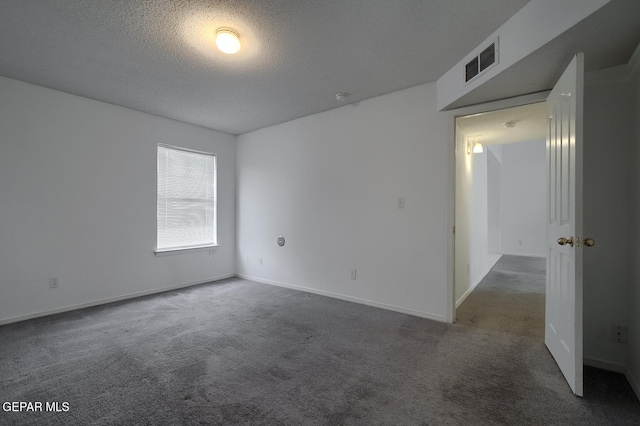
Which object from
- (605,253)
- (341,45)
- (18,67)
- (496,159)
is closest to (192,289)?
(18,67)

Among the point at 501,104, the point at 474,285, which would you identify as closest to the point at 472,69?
the point at 501,104

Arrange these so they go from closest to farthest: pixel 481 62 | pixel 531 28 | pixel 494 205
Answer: pixel 531 28 → pixel 481 62 → pixel 494 205

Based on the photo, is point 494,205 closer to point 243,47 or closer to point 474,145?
point 474,145

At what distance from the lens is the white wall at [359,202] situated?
10.1ft

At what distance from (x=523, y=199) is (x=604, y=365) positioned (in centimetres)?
687

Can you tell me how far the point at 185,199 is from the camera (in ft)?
14.7

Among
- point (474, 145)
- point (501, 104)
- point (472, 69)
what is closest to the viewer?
point (472, 69)

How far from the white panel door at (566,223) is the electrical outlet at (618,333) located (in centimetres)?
36

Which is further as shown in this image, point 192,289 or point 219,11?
point 192,289

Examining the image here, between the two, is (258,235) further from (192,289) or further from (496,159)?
(496,159)

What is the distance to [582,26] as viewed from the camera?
5.19 feet

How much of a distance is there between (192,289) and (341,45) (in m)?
3.75

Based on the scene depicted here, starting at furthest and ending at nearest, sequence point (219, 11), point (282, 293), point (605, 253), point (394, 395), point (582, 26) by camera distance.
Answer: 1. point (282, 293)
2. point (605, 253)
3. point (219, 11)
4. point (394, 395)
5. point (582, 26)

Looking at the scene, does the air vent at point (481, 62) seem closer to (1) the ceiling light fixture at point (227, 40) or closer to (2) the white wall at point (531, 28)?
(2) the white wall at point (531, 28)
